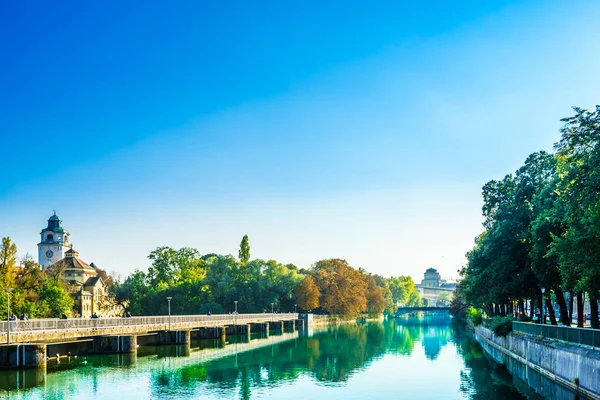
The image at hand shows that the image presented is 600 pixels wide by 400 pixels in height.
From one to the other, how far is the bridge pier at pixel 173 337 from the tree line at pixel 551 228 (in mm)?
29764

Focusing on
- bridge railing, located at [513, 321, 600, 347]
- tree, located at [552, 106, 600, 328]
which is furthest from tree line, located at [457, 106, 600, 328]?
bridge railing, located at [513, 321, 600, 347]

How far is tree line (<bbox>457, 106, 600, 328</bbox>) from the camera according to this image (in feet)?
89.2

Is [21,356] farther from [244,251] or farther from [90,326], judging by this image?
[244,251]

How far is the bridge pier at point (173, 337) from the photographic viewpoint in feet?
222

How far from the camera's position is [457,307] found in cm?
14638

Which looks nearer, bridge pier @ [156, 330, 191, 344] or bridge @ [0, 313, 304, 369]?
bridge @ [0, 313, 304, 369]

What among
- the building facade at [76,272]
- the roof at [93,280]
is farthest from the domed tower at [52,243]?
the roof at [93,280]

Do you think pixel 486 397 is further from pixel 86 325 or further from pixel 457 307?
pixel 457 307

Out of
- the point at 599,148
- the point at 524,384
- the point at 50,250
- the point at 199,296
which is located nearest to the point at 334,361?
the point at 524,384

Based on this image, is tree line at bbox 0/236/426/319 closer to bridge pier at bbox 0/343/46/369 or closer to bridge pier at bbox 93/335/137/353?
bridge pier at bbox 93/335/137/353

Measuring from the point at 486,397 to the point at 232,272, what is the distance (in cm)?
8838

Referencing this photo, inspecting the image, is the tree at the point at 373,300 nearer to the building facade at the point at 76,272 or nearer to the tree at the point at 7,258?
the building facade at the point at 76,272

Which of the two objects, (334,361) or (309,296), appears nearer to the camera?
(334,361)

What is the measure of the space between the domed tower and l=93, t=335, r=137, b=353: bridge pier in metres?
126
